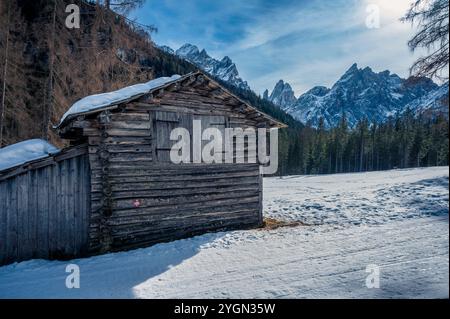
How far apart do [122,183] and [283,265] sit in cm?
546

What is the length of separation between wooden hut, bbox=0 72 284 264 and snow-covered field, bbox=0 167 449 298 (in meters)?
0.65

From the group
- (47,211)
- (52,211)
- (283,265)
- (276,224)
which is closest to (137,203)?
(52,211)

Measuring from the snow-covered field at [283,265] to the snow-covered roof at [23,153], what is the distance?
2.87 m

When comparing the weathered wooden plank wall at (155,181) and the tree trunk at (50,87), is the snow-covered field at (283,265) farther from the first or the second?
the tree trunk at (50,87)

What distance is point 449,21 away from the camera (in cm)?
316

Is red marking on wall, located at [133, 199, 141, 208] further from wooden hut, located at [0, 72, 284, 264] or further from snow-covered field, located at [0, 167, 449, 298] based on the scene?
snow-covered field, located at [0, 167, 449, 298]

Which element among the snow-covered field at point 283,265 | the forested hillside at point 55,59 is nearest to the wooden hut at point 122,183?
the snow-covered field at point 283,265

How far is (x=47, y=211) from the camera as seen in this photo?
25.6 ft

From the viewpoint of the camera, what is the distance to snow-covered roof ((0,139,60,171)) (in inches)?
304

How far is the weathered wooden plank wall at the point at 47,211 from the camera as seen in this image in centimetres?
737

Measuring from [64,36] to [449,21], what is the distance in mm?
14935

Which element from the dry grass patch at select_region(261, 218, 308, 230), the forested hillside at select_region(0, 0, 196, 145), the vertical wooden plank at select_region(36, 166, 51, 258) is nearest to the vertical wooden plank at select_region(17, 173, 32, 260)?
the vertical wooden plank at select_region(36, 166, 51, 258)
